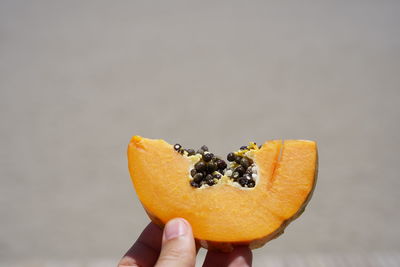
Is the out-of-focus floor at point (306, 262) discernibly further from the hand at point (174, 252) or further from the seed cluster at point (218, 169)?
the seed cluster at point (218, 169)

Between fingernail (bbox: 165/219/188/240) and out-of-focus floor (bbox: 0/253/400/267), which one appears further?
out-of-focus floor (bbox: 0/253/400/267)

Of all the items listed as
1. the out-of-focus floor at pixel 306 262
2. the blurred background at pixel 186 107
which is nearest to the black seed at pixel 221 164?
the out-of-focus floor at pixel 306 262

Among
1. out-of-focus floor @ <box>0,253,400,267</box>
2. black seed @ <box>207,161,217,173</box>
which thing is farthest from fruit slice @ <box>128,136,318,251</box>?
out-of-focus floor @ <box>0,253,400,267</box>

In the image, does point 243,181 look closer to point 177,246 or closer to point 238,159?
point 238,159

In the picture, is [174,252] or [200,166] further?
[200,166]

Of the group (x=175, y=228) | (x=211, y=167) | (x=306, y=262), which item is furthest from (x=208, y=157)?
(x=306, y=262)

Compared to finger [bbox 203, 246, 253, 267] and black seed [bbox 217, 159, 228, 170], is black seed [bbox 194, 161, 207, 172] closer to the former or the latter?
black seed [bbox 217, 159, 228, 170]
